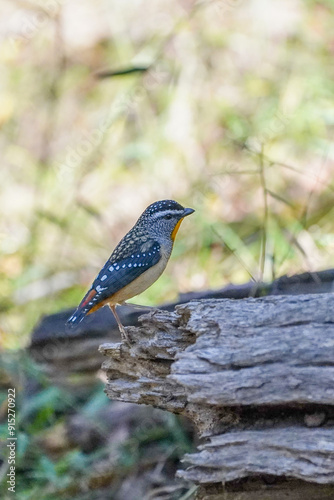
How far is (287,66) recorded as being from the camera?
941 centimetres

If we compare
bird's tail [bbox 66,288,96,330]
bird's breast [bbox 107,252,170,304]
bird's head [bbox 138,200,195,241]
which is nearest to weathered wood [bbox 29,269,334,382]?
bird's head [bbox 138,200,195,241]

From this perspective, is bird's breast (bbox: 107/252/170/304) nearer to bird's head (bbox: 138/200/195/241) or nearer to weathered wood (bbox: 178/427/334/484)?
bird's head (bbox: 138/200/195/241)

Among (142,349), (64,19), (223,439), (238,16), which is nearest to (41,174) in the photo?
(64,19)

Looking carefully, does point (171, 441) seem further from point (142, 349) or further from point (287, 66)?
point (287, 66)

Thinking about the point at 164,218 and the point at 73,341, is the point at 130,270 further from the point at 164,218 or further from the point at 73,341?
the point at 73,341

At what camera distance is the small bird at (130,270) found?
4.52 metres

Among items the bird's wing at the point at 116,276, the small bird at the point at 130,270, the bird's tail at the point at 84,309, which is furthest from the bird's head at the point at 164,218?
the bird's tail at the point at 84,309

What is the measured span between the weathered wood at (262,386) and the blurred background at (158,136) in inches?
144

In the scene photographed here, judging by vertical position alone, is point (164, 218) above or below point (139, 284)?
above

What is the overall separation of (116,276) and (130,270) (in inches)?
3.9

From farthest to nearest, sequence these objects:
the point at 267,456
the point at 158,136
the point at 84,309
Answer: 1. the point at 158,136
2. the point at 84,309
3. the point at 267,456

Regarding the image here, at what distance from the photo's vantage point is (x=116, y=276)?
4559 mm

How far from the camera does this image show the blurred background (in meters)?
8.10

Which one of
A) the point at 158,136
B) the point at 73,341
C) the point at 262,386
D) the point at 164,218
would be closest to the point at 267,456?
the point at 262,386
